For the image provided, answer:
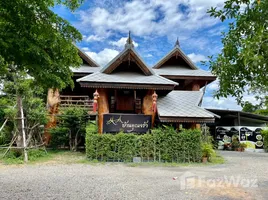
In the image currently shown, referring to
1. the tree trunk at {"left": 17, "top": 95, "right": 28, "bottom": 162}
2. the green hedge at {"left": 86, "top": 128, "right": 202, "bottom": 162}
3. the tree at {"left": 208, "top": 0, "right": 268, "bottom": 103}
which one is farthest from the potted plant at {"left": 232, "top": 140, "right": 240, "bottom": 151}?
the tree at {"left": 208, "top": 0, "right": 268, "bottom": 103}

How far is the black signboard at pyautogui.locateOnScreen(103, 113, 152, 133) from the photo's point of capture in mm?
11023

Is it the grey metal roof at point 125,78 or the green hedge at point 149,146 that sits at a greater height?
the grey metal roof at point 125,78

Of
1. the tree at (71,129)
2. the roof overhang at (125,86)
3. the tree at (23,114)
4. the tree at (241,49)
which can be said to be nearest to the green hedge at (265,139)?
the roof overhang at (125,86)

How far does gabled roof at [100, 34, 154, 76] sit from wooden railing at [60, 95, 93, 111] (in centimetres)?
419

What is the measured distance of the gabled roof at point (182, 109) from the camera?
34.9 feet

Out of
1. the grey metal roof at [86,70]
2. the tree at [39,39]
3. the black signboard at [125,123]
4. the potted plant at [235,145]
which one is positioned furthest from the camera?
the potted plant at [235,145]

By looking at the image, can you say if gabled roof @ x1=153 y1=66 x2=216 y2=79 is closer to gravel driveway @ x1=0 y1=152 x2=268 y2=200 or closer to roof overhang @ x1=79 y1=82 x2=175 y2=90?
roof overhang @ x1=79 y1=82 x2=175 y2=90

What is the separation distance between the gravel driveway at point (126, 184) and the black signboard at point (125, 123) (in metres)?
2.78

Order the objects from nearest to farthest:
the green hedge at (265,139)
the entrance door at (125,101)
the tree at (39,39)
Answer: the tree at (39,39) → the entrance door at (125,101) → the green hedge at (265,139)

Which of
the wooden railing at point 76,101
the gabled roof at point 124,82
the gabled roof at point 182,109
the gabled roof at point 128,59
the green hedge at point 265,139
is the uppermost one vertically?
the gabled roof at point 128,59

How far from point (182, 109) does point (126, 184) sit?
5974mm

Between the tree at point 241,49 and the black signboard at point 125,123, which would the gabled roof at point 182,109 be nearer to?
the black signboard at point 125,123

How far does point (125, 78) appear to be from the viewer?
1141cm

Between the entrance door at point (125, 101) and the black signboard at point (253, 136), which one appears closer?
the entrance door at point (125, 101)
